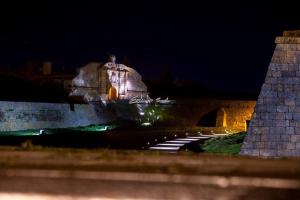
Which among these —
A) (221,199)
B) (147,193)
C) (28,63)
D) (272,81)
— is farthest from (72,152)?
(28,63)

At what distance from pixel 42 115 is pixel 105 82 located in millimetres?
17547

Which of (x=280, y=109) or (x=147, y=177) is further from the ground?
(x=280, y=109)

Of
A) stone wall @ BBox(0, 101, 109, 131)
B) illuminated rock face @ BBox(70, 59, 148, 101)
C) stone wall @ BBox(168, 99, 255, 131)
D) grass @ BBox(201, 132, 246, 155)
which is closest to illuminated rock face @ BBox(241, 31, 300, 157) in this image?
grass @ BBox(201, 132, 246, 155)

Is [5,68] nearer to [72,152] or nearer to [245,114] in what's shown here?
[245,114]

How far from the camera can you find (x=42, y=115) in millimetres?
30891

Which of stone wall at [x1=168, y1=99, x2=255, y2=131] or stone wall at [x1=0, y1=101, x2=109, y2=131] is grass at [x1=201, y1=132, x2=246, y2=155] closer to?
stone wall at [x1=0, y1=101, x2=109, y2=131]

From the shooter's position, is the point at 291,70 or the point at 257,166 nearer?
the point at 257,166

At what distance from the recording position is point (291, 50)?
455 inches

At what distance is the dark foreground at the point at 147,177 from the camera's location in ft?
8.18

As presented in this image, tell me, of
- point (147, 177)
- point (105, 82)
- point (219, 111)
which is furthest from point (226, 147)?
point (105, 82)

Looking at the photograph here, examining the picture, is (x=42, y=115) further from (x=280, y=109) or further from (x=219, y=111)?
(x=280, y=109)

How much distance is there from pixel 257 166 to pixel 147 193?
0.67 meters

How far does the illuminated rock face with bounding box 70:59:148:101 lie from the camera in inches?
1809

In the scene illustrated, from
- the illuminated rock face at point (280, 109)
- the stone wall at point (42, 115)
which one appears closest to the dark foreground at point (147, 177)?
the illuminated rock face at point (280, 109)
